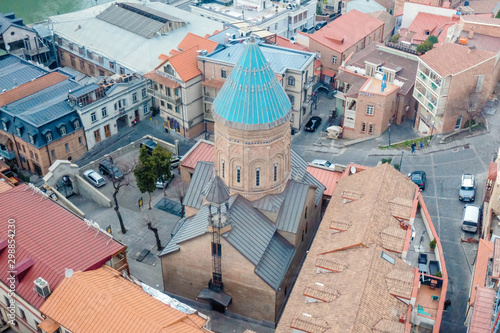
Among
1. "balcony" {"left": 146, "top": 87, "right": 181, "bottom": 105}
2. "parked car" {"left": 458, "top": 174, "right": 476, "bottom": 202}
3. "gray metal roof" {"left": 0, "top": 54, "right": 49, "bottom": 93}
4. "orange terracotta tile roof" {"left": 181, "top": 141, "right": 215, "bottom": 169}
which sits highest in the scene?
"gray metal roof" {"left": 0, "top": 54, "right": 49, "bottom": 93}

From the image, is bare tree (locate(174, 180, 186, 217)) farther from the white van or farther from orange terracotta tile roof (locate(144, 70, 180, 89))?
the white van

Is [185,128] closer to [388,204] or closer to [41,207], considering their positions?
[41,207]

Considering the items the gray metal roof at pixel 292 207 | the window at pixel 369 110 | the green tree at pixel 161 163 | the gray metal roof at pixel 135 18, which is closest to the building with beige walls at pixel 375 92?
the window at pixel 369 110

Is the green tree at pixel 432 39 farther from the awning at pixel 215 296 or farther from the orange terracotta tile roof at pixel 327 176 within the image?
the awning at pixel 215 296

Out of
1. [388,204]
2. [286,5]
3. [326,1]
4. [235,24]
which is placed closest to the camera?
[388,204]

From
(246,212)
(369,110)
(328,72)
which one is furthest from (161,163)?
(328,72)

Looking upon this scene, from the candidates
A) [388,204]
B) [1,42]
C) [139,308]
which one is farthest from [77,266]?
[1,42]

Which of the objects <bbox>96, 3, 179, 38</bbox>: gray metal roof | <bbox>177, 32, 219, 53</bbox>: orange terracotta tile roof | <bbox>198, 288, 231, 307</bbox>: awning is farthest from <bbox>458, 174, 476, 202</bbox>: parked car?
<bbox>96, 3, 179, 38</bbox>: gray metal roof

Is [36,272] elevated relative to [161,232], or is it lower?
elevated
